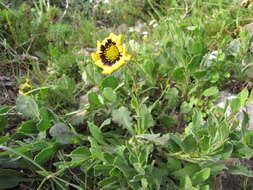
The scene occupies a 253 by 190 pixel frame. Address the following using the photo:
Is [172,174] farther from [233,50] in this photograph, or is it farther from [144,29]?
[144,29]

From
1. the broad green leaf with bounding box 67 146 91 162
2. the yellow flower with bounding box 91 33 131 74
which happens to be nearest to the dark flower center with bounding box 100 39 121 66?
the yellow flower with bounding box 91 33 131 74

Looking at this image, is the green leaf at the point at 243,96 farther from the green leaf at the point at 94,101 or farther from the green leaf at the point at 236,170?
the green leaf at the point at 94,101

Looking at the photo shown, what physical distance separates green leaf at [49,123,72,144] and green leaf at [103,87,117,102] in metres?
0.27

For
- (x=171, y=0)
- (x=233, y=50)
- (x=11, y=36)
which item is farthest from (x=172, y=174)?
(x=171, y=0)

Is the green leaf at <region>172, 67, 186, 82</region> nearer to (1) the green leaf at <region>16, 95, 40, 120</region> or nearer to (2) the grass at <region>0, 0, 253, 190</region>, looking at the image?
(2) the grass at <region>0, 0, 253, 190</region>

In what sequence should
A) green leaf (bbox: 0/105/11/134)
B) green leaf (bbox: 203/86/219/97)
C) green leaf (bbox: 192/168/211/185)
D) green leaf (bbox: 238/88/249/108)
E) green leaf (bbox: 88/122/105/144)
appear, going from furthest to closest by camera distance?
green leaf (bbox: 203/86/219/97)
green leaf (bbox: 0/105/11/134)
green leaf (bbox: 88/122/105/144)
green leaf (bbox: 238/88/249/108)
green leaf (bbox: 192/168/211/185)

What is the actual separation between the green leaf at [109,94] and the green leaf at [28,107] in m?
0.36

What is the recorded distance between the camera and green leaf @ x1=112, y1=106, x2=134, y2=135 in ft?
5.18

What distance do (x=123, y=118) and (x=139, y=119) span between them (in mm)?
99

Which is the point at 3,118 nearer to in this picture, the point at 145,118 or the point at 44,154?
the point at 44,154

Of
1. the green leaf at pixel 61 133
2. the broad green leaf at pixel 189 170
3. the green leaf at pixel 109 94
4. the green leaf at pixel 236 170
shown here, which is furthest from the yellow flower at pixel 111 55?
the green leaf at pixel 236 170

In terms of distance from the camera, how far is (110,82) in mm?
1751

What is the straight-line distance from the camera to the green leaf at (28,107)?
1.59 meters

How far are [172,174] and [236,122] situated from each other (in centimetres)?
37
